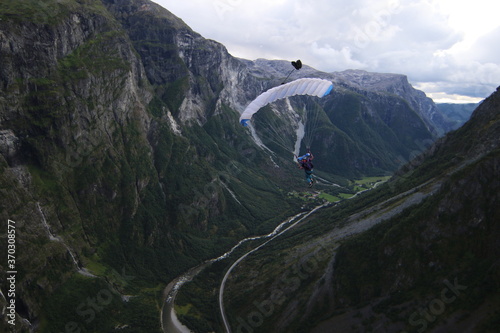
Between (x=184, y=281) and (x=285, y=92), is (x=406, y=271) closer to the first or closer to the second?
(x=285, y=92)

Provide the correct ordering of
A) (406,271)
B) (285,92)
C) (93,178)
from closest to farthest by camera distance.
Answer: (285,92), (406,271), (93,178)

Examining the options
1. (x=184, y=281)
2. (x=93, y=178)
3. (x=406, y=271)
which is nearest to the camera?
(x=406, y=271)

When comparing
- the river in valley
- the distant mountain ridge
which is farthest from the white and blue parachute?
the river in valley

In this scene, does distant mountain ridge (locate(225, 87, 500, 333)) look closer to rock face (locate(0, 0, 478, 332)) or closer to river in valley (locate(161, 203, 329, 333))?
river in valley (locate(161, 203, 329, 333))

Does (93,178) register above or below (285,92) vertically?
below

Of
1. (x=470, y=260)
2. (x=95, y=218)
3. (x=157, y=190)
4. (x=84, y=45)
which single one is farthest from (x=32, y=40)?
(x=470, y=260)

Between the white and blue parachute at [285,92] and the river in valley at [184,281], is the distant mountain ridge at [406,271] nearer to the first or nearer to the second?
the river in valley at [184,281]

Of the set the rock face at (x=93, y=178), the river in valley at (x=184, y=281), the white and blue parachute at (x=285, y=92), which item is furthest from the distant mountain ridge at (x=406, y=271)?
the rock face at (x=93, y=178)

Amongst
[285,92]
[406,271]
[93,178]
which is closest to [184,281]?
[93,178]

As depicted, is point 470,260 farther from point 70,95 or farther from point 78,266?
point 70,95
